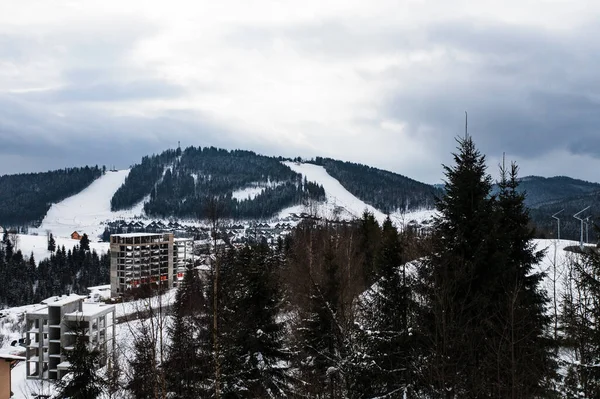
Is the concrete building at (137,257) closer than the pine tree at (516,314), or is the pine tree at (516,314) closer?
the pine tree at (516,314)

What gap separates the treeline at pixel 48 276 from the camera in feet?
349

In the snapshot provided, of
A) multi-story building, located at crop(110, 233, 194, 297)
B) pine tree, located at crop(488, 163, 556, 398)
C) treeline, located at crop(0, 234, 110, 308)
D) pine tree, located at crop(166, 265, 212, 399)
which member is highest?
pine tree, located at crop(488, 163, 556, 398)

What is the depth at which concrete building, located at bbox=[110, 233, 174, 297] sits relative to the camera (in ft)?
318

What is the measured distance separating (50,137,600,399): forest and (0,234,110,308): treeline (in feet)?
339

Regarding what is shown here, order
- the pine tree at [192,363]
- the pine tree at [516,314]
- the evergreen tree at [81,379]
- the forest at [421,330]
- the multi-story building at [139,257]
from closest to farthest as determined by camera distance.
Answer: the pine tree at [516,314] → the forest at [421,330] → the evergreen tree at [81,379] → the pine tree at [192,363] → the multi-story building at [139,257]

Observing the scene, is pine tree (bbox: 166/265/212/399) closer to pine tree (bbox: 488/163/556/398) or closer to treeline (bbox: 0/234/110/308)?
pine tree (bbox: 488/163/556/398)

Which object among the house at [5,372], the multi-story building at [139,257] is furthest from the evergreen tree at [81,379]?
the multi-story building at [139,257]

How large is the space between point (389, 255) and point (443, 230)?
3.56 metres

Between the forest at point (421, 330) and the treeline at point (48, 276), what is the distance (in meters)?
103

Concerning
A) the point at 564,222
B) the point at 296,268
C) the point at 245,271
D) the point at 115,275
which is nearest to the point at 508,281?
the point at 245,271

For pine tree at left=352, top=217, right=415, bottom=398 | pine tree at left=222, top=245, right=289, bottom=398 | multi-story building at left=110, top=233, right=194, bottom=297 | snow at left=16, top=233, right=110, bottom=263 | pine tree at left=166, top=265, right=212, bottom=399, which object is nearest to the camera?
pine tree at left=352, top=217, right=415, bottom=398

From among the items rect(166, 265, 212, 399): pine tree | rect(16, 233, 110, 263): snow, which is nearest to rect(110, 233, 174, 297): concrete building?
rect(16, 233, 110, 263): snow

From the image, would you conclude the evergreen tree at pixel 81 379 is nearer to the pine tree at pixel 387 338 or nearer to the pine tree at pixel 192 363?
the pine tree at pixel 192 363

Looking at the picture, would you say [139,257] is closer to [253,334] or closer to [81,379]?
[253,334]
